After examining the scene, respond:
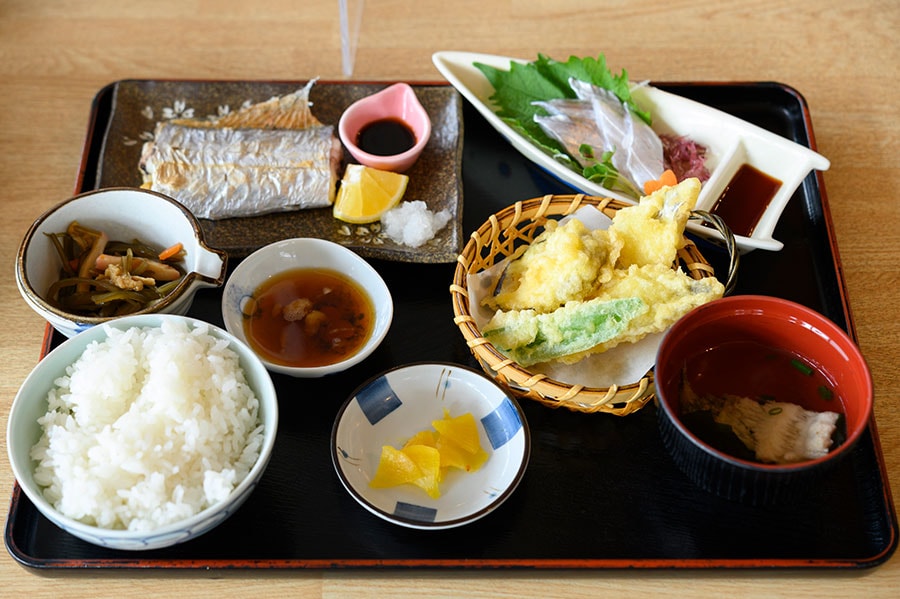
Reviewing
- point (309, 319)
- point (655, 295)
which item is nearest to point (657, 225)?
point (655, 295)

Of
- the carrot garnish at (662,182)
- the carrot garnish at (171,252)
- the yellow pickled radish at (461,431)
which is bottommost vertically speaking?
the yellow pickled radish at (461,431)

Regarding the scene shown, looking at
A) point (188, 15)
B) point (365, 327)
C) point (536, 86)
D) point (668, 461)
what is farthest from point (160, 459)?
point (188, 15)

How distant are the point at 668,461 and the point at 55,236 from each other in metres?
1.67

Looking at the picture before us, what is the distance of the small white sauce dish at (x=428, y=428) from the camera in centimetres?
186

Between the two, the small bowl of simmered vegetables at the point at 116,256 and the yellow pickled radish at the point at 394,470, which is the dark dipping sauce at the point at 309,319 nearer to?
the small bowl of simmered vegetables at the point at 116,256

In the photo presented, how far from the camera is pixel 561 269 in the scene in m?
1.98

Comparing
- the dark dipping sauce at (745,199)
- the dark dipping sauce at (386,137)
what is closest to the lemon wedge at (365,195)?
the dark dipping sauce at (386,137)

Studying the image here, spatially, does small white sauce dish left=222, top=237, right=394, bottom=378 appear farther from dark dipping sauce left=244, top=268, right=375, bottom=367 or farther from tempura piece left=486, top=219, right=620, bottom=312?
tempura piece left=486, top=219, right=620, bottom=312

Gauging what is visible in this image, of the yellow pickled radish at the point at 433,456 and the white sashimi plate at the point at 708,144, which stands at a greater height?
the white sashimi plate at the point at 708,144

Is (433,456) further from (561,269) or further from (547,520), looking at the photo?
(561,269)

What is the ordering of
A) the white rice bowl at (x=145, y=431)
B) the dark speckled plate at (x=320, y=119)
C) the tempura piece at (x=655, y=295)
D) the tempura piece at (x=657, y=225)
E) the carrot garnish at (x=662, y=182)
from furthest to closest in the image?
1. the dark speckled plate at (x=320, y=119)
2. the carrot garnish at (x=662, y=182)
3. the tempura piece at (x=657, y=225)
4. the tempura piece at (x=655, y=295)
5. the white rice bowl at (x=145, y=431)

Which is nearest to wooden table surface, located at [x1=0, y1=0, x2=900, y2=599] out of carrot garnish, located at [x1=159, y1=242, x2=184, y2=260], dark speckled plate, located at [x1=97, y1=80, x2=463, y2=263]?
dark speckled plate, located at [x1=97, y1=80, x2=463, y2=263]

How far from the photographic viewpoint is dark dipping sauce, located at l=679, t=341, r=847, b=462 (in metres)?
1.79

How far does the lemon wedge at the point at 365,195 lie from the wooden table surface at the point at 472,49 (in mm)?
680
